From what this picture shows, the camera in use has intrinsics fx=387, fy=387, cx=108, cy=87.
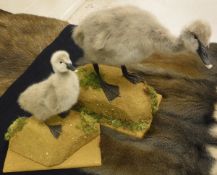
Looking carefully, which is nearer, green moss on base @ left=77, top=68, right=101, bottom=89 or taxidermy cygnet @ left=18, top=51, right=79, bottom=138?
taxidermy cygnet @ left=18, top=51, right=79, bottom=138

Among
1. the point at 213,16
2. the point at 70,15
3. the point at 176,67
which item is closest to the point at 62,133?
the point at 176,67

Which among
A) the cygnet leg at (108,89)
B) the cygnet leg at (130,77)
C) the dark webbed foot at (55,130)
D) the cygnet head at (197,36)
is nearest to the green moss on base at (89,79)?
the cygnet leg at (108,89)

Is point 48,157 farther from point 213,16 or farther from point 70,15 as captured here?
point 213,16

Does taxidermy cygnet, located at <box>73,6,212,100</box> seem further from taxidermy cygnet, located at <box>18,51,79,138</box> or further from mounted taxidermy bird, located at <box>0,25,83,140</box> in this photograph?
mounted taxidermy bird, located at <box>0,25,83,140</box>

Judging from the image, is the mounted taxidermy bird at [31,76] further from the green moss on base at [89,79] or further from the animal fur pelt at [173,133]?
the animal fur pelt at [173,133]

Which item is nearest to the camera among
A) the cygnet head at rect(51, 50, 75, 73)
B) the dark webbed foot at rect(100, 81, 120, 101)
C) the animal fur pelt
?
the cygnet head at rect(51, 50, 75, 73)

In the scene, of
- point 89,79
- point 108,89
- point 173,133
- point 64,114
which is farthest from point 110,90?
point 173,133

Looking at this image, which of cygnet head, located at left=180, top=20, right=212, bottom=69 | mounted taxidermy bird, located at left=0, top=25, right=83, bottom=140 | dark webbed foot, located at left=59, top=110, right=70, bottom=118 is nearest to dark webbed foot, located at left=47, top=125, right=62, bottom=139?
dark webbed foot, located at left=59, top=110, right=70, bottom=118
